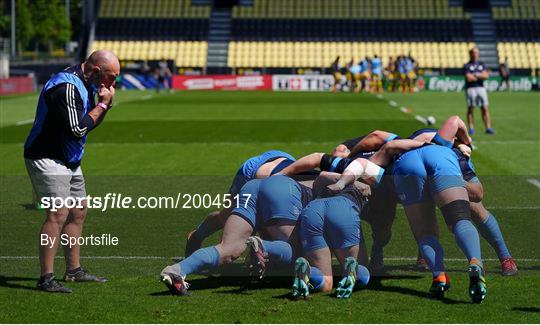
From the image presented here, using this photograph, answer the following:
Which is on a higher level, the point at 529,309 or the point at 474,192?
the point at 474,192

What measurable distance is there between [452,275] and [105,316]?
3276 millimetres

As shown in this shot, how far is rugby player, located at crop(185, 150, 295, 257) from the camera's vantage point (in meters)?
10.5

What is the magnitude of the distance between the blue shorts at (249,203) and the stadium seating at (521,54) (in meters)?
69.0

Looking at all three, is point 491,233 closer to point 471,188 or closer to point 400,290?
point 471,188

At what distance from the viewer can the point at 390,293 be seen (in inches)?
370

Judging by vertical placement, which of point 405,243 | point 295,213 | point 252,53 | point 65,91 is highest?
point 65,91

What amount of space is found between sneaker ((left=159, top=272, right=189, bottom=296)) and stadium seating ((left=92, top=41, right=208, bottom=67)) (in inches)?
2688

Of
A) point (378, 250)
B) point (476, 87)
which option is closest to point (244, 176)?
point (378, 250)

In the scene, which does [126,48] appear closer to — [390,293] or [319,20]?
[319,20]

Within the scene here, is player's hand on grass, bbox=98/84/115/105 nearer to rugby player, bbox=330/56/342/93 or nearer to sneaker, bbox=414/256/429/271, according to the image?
sneaker, bbox=414/256/429/271

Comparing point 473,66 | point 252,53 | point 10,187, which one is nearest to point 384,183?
point 10,187

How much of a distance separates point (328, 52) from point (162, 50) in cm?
1136

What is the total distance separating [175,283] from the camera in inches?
357

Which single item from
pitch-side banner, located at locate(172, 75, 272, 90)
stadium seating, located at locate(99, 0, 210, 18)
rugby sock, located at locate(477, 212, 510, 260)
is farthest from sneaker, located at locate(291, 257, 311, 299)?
stadium seating, located at locate(99, 0, 210, 18)
